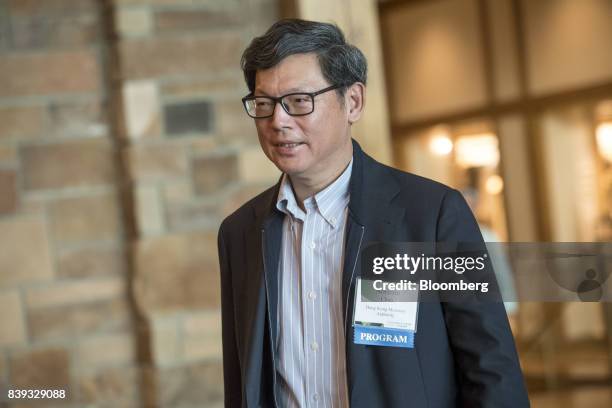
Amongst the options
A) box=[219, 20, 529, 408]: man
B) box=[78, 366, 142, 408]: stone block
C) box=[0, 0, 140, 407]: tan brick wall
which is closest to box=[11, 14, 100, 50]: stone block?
box=[0, 0, 140, 407]: tan brick wall

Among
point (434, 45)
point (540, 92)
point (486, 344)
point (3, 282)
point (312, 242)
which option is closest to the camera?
point (486, 344)

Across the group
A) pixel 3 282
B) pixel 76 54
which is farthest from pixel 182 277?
pixel 76 54

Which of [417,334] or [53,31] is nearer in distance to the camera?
[417,334]

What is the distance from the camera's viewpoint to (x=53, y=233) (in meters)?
4.25

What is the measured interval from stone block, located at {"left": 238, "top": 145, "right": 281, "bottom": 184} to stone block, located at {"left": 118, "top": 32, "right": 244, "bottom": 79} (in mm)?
406

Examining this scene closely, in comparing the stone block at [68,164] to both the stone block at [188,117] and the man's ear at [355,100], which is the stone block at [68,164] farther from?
the man's ear at [355,100]

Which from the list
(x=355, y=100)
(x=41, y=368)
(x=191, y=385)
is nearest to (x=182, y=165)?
(x=191, y=385)

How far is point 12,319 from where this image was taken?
4191 mm

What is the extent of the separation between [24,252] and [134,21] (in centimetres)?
114

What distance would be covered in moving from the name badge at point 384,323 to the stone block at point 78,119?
2.66 metres

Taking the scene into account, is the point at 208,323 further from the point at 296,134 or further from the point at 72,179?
the point at 296,134

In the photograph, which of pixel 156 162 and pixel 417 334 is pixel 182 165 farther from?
pixel 417 334

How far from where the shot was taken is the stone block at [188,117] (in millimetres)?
4281

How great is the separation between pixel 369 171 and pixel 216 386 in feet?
7.93
